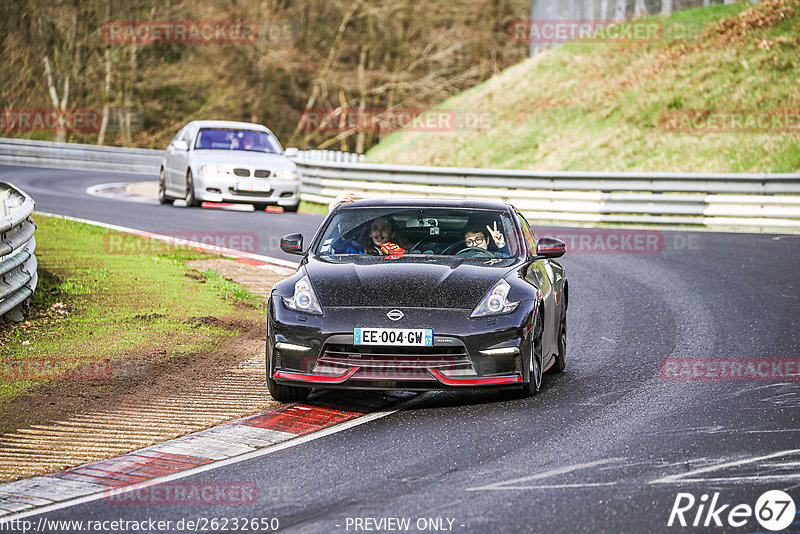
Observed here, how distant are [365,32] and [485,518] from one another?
47.0m

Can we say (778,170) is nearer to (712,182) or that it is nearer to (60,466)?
(712,182)

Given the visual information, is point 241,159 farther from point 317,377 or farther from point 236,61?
point 236,61

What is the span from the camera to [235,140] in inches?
912

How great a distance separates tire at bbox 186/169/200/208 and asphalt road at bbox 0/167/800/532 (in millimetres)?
12706

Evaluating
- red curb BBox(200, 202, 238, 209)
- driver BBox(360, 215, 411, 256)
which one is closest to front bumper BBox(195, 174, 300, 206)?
red curb BBox(200, 202, 238, 209)

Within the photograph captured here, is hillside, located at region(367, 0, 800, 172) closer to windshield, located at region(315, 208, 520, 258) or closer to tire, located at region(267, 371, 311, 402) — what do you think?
windshield, located at region(315, 208, 520, 258)

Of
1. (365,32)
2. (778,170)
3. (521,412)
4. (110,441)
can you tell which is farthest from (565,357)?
(365,32)

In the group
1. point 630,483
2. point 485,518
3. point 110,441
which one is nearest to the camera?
point 485,518

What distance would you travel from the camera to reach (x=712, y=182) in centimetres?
2178

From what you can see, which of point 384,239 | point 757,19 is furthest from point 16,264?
point 757,19

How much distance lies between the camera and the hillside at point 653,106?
28.0m

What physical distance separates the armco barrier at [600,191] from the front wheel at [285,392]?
12158 mm

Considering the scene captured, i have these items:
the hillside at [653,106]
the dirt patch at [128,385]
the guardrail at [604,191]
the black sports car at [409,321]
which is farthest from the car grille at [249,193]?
the black sports car at [409,321]

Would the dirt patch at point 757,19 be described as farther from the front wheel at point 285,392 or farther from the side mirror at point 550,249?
the front wheel at point 285,392
